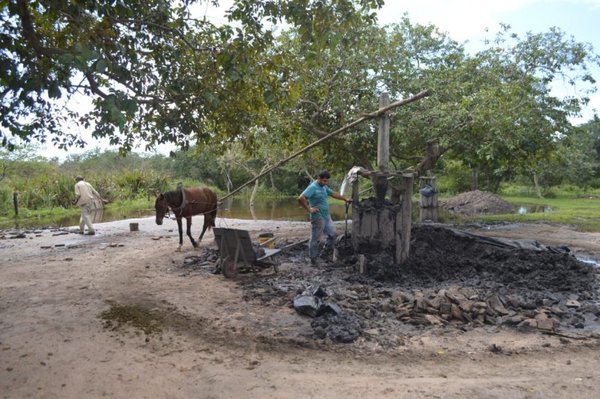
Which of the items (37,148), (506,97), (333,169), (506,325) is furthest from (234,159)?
(506,325)

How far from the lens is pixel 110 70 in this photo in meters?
4.30

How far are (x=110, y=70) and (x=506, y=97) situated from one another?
1101 centimetres

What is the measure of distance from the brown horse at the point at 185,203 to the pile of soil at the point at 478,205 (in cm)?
1731

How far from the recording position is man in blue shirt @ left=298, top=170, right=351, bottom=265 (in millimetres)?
9047

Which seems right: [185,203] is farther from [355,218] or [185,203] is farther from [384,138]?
[384,138]

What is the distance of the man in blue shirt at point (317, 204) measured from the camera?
905cm

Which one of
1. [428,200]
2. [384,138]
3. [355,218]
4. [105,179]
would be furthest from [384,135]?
[105,179]

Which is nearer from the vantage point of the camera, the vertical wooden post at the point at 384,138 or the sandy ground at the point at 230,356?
the sandy ground at the point at 230,356

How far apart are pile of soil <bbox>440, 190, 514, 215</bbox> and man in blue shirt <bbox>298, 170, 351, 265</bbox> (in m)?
17.6

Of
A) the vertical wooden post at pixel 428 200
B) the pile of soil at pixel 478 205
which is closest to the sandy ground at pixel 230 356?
the vertical wooden post at pixel 428 200

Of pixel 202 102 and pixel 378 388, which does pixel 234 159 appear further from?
pixel 378 388

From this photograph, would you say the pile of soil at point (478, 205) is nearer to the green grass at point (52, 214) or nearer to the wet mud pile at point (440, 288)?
the wet mud pile at point (440, 288)

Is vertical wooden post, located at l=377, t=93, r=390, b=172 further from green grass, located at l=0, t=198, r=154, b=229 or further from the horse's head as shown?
green grass, located at l=0, t=198, r=154, b=229

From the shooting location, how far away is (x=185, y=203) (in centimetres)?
1053
